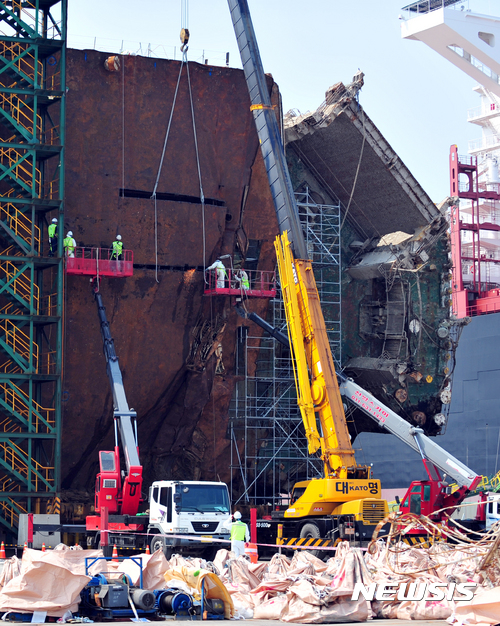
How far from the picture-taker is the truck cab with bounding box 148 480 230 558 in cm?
1988

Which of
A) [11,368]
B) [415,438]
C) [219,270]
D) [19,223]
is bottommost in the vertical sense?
[415,438]

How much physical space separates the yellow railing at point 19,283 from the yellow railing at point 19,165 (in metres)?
2.46

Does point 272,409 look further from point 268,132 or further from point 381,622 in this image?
point 381,622

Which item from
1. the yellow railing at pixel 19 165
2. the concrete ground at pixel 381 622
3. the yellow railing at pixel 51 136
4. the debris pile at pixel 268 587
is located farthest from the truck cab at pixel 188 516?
the yellow railing at pixel 51 136

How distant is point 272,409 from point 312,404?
26.2 feet

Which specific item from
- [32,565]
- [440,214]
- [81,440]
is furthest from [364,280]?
[32,565]

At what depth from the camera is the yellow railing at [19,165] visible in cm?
2589

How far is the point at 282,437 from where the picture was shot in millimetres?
30516

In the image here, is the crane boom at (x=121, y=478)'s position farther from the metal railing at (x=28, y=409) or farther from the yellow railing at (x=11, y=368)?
the yellow railing at (x=11, y=368)

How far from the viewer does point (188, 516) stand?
66.3 feet

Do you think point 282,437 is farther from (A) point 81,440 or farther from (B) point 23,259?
(B) point 23,259

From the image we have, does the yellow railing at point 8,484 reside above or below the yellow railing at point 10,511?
above

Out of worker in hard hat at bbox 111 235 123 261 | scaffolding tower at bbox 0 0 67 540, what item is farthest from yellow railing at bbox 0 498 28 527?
worker in hard hat at bbox 111 235 123 261

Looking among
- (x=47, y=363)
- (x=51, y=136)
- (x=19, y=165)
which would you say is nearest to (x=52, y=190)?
(x=51, y=136)
